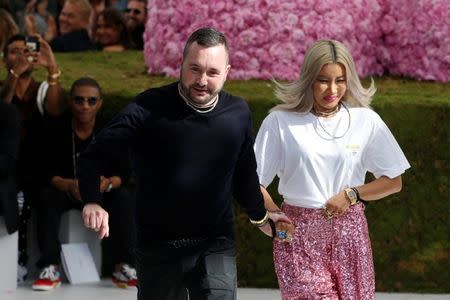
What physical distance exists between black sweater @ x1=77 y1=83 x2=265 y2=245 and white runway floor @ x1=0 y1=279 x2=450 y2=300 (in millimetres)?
2866

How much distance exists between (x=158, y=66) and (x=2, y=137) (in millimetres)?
1636

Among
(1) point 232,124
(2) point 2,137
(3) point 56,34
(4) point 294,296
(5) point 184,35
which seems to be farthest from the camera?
(3) point 56,34

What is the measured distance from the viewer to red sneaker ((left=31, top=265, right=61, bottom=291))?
7.99m

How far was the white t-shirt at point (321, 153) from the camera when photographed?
5477mm

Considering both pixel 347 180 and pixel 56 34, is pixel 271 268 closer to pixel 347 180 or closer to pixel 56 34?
pixel 347 180

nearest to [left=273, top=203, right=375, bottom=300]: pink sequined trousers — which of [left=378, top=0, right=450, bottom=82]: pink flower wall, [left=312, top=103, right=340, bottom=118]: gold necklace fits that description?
[left=312, top=103, right=340, bottom=118]: gold necklace

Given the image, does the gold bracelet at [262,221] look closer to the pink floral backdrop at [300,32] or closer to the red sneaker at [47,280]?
the red sneaker at [47,280]

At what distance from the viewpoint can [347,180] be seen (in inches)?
218

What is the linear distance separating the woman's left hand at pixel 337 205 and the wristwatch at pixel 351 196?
0.5 inches

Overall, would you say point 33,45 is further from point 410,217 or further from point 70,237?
point 410,217

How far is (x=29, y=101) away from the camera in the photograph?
27.5ft

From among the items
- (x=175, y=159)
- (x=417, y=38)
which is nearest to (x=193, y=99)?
(x=175, y=159)

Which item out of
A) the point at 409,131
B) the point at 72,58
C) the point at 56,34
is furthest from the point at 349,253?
the point at 56,34

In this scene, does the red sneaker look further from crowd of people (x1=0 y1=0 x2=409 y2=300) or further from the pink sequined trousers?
the pink sequined trousers
